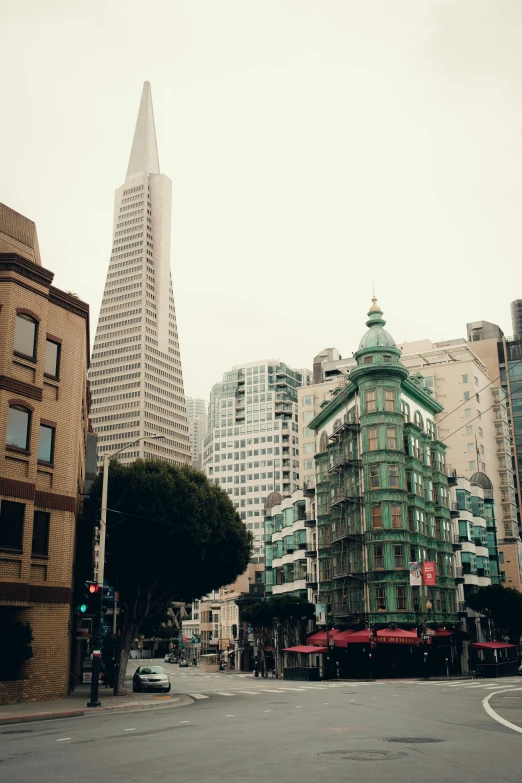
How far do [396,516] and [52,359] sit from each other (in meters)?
35.5

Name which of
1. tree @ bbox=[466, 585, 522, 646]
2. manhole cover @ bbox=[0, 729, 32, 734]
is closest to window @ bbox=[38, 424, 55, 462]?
manhole cover @ bbox=[0, 729, 32, 734]

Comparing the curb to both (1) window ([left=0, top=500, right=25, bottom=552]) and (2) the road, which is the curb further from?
(1) window ([left=0, top=500, right=25, bottom=552])

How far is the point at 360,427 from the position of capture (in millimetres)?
65000

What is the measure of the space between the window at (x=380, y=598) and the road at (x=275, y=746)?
3418 centimetres

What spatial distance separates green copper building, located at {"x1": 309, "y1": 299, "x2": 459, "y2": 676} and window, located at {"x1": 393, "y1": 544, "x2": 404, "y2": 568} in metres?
0.08

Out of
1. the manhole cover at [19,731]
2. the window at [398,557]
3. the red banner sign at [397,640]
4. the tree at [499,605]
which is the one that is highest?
the window at [398,557]

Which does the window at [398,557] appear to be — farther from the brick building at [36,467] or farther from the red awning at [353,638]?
the brick building at [36,467]

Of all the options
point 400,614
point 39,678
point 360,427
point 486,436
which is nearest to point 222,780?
point 39,678

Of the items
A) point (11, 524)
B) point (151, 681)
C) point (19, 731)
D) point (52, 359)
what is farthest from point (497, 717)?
point (151, 681)

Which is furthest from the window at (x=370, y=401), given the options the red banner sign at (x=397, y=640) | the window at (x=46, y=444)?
the window at (x=46, y=444)

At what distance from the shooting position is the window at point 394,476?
62147mm

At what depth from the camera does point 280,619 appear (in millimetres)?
76812

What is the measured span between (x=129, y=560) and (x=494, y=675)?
32432mm

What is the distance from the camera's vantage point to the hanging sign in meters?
55.4
